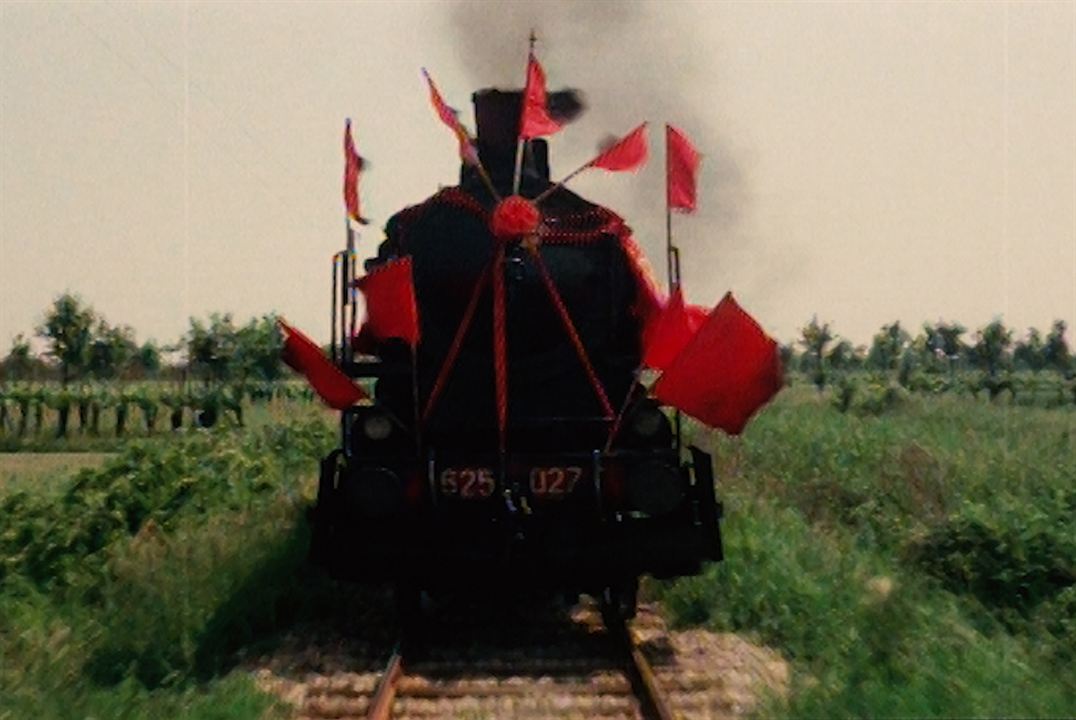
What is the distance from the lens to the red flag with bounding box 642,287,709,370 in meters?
7.69

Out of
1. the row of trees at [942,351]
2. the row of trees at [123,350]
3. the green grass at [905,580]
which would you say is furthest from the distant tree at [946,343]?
the green grass at [905,580]

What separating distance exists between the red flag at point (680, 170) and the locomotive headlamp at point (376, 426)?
7.79 feet

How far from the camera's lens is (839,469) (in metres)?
16.0

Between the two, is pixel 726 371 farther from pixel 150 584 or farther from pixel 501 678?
pixel 150 584

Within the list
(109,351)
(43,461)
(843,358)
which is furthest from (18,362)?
(843,358)

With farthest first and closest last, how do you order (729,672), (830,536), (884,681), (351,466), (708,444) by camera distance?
A: (708,444) < (830,536) < (351,466) < (729,672) < (884,681)

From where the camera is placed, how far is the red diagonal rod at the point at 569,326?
7969 mm

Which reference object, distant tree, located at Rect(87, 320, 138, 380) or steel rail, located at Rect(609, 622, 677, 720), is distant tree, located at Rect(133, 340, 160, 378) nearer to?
distant tree, located at Rect(87, 320, 138, 380)

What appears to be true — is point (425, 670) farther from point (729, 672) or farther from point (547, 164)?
point (547, 164)

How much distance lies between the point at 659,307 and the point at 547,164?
1.44 metres

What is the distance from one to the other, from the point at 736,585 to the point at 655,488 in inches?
56.7

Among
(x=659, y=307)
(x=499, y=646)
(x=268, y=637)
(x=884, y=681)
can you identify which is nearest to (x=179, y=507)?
(x=268, y=637)

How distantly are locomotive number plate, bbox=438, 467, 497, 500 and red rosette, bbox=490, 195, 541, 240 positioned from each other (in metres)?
1.44

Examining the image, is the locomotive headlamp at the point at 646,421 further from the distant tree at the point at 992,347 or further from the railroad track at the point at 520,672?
the distant tree at the point at 992,347
